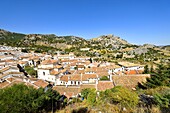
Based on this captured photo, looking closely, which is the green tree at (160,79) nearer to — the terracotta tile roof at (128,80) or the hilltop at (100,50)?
the terracotta tile roof at (128,80)

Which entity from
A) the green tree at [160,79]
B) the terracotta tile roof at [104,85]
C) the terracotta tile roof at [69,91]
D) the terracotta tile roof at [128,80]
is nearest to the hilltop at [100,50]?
the terracotta tile roof at [128,80]

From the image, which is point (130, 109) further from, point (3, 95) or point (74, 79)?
point (74, 79)

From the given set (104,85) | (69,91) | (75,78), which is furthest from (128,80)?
(75,78)

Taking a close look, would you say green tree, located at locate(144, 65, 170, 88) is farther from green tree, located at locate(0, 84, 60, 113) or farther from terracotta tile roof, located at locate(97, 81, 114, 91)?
green tree, located at locate(0, 84, 60, 113)

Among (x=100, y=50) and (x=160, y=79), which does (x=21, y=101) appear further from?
(x=100, y=50)

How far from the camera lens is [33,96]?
17.4 meters

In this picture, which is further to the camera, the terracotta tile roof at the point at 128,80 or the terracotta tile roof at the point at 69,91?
the terracotta tile roof at the point at 128,80

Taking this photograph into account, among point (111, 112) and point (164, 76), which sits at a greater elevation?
point (111, 112)

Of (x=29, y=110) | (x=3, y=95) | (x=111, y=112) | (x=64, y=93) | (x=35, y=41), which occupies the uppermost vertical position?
(x=35, y=41)

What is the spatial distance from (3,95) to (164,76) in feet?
79.7

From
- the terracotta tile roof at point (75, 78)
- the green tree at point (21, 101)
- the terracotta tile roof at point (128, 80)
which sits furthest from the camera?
the terracotta tile roof at point (75, 78)

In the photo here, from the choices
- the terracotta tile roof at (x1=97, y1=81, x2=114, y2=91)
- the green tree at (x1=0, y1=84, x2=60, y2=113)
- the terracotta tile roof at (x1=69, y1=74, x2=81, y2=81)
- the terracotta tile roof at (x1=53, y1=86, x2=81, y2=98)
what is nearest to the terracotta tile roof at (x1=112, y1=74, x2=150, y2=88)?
the terracotta tile roof at (x1=97, y1=81, x2=114, y2=91)

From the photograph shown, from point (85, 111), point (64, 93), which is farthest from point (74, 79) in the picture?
point (85, 111)

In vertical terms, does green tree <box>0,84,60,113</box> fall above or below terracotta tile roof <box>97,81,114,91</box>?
above
